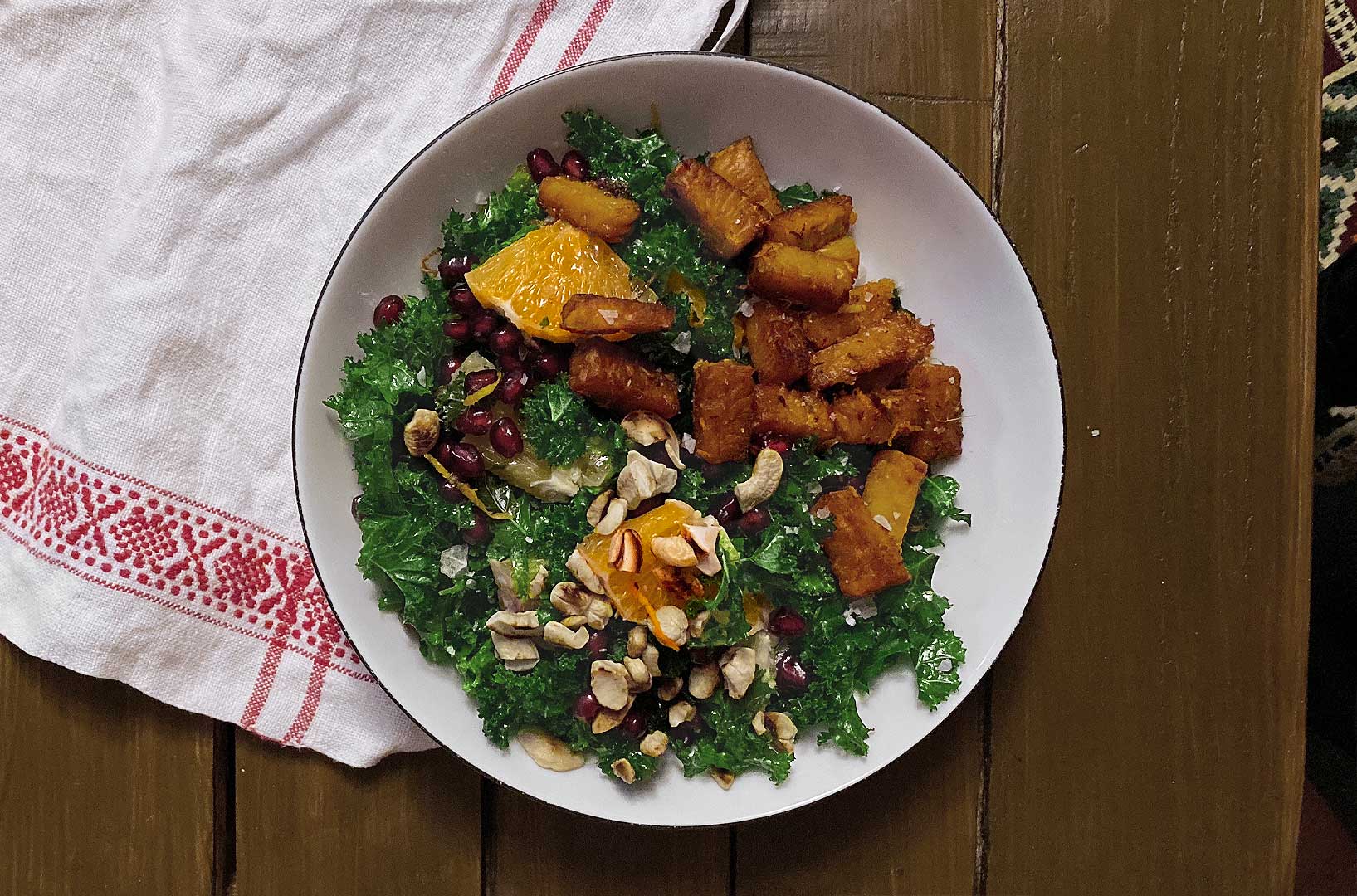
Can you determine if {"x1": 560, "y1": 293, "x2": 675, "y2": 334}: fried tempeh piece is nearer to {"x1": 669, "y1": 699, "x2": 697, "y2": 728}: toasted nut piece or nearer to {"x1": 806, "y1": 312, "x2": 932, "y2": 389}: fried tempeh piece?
{"x1": 806, "y1": 312, "x2": 932, "y2": 389}: fried tempeh piece

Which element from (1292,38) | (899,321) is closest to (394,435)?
(899,321)

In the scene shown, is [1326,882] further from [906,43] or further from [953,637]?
[906,43]

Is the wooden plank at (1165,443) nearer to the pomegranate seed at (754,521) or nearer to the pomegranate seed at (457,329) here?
the pomegranate seed at (754,521)

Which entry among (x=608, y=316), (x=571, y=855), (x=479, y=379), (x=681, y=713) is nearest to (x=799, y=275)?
(x=608, y=316)

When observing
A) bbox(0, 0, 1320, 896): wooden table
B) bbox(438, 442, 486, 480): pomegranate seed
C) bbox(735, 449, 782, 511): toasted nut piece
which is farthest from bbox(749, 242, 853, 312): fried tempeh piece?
bbox(438, 442, 486, 480): pomegranate seed

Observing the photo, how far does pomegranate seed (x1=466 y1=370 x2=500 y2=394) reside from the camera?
1719 mm

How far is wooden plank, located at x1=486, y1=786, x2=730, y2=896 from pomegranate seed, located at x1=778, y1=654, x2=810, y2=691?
47 cm

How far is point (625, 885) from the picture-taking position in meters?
2.04

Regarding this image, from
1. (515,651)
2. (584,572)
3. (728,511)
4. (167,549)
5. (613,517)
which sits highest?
(728,511)

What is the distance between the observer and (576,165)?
1767mm

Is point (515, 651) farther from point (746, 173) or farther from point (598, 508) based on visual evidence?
point (746, 173)

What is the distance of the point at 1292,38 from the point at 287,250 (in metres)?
2.09

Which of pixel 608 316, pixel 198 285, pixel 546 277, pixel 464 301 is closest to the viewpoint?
pixel 608 316

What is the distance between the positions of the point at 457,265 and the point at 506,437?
344 mm
